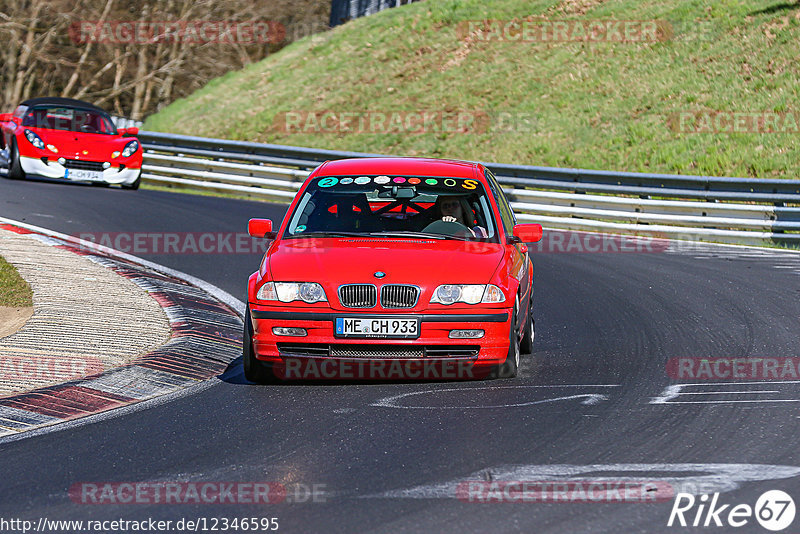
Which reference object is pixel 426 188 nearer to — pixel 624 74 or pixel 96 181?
pixel 96 181

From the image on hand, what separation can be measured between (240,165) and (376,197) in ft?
48.9

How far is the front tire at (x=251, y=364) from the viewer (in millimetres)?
7527

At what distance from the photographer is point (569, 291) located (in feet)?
40.2

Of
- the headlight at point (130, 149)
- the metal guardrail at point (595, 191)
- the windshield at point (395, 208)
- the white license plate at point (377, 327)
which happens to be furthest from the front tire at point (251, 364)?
the headlight at point (130, 149)

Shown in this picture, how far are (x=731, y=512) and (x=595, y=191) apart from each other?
1511 centimetres

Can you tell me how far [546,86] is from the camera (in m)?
31.9

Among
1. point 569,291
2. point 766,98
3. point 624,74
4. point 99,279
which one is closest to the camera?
point 99,279

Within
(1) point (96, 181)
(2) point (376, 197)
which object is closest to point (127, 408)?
(2) point (376, 197)

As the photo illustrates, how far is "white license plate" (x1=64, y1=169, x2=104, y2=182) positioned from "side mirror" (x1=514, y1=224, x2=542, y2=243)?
13.5m

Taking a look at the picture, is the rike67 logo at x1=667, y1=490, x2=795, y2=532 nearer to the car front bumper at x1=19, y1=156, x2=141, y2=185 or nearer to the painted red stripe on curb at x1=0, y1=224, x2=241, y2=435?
the painted red stripe on curb at x1=0, y1=224, x2=241, y2=435

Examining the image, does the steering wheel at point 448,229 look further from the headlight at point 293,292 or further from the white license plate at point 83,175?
the white license plate at point 83,175

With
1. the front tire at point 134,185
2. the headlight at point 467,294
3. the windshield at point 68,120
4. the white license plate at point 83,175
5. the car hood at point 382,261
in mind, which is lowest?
the headlight at point 467,294

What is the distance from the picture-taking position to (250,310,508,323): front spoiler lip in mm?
7301

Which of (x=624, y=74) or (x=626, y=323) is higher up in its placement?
(x=624, y=74)
